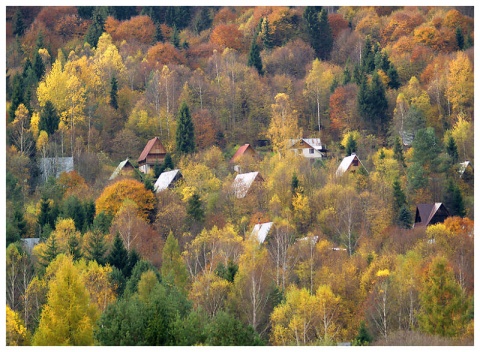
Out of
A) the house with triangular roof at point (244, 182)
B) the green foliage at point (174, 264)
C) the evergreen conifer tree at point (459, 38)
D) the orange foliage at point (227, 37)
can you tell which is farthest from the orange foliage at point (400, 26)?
the green foliage at point (174, 264)

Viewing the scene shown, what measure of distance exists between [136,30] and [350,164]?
4370 centimetres

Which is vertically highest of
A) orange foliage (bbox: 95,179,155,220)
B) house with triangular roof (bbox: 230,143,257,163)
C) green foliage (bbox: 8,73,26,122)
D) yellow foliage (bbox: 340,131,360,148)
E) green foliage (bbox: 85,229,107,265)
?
green foliage (bbox: 85,229,107,265)

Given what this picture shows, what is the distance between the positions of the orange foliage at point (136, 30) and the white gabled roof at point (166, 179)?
36086mm

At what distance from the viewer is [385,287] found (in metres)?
58.0

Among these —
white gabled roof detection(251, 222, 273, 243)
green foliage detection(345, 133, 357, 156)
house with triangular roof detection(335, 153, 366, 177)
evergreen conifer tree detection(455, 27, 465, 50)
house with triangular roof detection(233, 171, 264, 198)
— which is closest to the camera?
white gabled roof detection(251, 222, 273, 243)

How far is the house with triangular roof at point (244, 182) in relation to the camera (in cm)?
7783

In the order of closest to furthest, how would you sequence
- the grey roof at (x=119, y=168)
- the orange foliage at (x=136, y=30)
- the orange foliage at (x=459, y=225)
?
1. the orange foliage at (x=459, y=225)
2. the grey roof at (x=119, y=168)
3. the orange foliage at (x=136, y=30)

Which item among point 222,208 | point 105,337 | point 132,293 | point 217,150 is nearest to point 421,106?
point 217,150

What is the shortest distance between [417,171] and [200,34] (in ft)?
167

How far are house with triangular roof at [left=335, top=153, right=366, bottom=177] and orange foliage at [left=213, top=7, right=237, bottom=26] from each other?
47024 millimetres

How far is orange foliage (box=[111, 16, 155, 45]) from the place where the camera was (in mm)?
118562

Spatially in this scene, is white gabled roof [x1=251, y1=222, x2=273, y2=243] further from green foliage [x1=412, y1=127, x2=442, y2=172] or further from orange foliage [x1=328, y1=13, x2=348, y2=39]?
orange foliage [x1=328, y1=13, x2=348, y2=39]

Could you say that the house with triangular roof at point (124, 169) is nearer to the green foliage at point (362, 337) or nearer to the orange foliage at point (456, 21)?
the green foliage at point (362, 337)

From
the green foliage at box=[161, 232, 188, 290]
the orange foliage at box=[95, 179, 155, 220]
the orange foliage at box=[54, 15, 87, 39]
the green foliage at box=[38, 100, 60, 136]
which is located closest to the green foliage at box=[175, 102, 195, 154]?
the green foliage at box=[38, 100, 60, 136]
